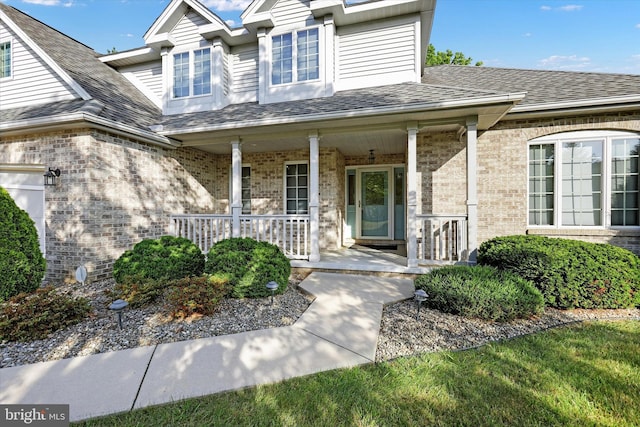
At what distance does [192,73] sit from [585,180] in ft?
32.2

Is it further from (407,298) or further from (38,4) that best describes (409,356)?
(38,4)

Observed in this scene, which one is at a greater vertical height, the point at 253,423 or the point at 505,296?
the point at 505,296

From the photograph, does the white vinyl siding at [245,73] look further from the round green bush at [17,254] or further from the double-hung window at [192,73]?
the round green bush at [17,254]

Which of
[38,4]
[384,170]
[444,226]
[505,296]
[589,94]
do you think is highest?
[38,4]

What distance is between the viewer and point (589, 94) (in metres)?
5.83

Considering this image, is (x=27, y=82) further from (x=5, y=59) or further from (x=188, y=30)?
(x=188, y=30)

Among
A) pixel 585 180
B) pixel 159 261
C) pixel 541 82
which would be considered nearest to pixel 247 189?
pixel 159 261

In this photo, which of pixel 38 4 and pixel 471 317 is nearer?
pixel 471 317

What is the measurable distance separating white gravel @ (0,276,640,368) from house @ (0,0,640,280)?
1.99 m

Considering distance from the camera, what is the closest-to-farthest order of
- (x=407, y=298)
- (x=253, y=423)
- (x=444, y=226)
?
(x=253, y=423) → (x=407, y=298) → (x=444, y=226)

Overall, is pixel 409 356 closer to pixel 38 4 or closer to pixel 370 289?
pixel 370 289

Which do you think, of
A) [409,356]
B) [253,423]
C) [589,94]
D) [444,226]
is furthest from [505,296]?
[589,94]

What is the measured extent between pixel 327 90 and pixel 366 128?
166 cm

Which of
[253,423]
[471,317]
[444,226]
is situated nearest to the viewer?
[253,423]
